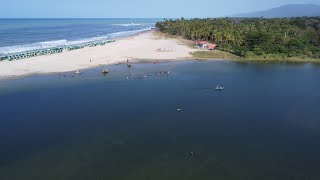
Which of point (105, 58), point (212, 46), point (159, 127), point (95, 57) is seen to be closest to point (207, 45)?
point (212, 46)

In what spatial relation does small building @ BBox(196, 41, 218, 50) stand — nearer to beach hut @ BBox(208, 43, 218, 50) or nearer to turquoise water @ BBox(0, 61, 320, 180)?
beach hut @ BBox(208, 43, 218, 50)

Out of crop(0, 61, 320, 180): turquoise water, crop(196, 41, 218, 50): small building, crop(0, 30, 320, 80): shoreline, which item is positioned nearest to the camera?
crop(0, 61, 320, 180): turquoise water

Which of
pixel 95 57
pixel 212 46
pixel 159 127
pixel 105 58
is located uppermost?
pixel 212 46

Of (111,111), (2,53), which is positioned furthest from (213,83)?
(2,53)

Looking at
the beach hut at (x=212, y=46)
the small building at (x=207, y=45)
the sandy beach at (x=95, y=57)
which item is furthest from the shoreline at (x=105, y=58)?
the beach hut at (x=212, y=46)

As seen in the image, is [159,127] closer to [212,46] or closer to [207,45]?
[212,46]

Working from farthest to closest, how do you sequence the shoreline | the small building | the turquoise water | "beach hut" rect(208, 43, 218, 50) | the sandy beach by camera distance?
the small building, "beach hut" rect(208, 43, 218, 50), the sandy beach, the shoreline, the turquoise water

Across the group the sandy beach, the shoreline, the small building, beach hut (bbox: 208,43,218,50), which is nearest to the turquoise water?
the shoreline
